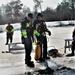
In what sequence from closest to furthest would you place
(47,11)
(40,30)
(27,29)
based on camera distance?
(27,29)
(40,30)
(47,11)

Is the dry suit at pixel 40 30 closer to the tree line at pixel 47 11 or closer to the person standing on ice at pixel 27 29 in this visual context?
the person standing on ice at pixel 27 29

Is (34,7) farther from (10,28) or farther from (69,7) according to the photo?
(10,28)

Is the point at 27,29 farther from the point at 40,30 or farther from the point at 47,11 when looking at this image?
the point at 47,11

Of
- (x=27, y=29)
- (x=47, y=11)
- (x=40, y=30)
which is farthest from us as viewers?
(x=47, y=11)

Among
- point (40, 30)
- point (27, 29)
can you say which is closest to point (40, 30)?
point (40, 30)

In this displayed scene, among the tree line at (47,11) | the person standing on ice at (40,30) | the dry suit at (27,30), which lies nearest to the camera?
the dry suit at (27,30)

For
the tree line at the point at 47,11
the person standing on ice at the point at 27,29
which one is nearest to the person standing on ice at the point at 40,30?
the person standing on ice at the point at 27,29

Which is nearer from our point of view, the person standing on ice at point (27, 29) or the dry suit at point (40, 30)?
the person standing on ice at point (27, 29)

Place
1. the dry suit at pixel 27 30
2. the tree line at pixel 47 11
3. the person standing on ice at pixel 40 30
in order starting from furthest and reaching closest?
1. the tree line at pixel 47 11
2. the person standing on ice at pixel 40 30
3. the dry suit at pixel 27 30

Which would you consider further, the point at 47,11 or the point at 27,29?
the point at 47,11

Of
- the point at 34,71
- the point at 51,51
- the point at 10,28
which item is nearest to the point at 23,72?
the point at 34,71

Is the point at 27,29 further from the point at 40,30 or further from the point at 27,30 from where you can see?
the point at 40,30

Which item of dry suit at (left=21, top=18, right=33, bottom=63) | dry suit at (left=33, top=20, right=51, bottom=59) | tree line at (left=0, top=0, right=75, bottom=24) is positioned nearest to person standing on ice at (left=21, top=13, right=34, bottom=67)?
dry suit at (left=21, top=18, right=33, bottom=63)

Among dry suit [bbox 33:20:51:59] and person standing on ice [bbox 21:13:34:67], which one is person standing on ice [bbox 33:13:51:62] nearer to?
dry suit [bbox 33:20:51:59]
